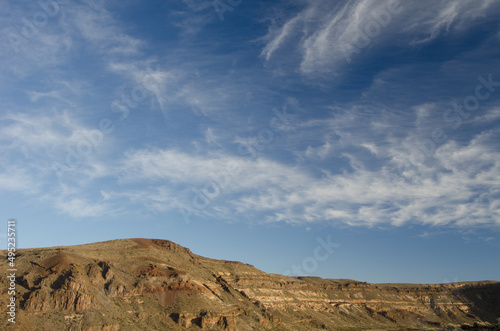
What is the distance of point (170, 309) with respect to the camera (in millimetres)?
71875

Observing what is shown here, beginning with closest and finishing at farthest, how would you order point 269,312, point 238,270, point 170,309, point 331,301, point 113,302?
point 113,302 → point 170,309 → point 269,312 → point 238,270 → point 331,301

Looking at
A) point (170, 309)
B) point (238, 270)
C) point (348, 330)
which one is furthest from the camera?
point (238, 270)

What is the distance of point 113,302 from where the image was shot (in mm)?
67438

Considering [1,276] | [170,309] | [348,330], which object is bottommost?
[348,330]

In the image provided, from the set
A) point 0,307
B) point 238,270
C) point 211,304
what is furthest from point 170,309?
point 238,270

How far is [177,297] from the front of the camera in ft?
248

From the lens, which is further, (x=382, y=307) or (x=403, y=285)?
(x=403, y=285)

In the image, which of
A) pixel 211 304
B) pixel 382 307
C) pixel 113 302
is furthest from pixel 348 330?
pixel 113 302

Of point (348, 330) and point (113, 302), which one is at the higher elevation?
point (113, 302)

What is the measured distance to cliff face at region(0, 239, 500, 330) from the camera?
60562 millimetres

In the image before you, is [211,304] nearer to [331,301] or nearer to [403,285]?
[331,301]

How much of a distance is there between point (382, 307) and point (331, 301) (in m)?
22.3

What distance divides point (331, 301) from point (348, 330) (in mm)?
20194

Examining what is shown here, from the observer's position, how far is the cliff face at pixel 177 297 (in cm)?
6056
